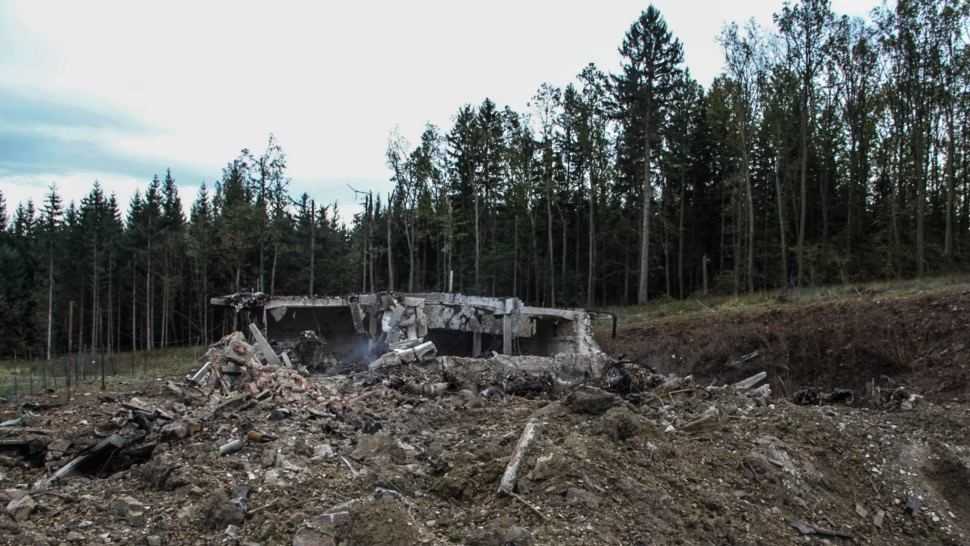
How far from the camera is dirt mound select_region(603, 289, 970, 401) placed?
37.4ft

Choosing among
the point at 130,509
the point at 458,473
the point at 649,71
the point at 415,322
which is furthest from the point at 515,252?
the point at 130,509

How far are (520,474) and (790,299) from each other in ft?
49.0

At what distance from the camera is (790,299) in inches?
677

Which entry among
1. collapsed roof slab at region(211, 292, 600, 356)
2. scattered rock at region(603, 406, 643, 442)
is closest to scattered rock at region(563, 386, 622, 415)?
scattered rock at region(603, 406, 643, 442)

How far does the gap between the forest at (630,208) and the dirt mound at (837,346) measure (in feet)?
28.9

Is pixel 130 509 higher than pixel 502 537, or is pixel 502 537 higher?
pixel 502 537

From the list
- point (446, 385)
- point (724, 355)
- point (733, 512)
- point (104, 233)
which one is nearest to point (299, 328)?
point (446, 385)

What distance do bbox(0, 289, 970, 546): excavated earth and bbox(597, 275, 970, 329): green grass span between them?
Answer: 6.86 m

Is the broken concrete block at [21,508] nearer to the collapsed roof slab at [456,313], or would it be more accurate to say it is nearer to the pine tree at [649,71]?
the collapsed roof slab at [456,313]

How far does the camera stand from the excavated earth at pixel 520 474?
14.5 feet

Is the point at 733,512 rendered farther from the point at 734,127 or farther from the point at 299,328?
the point at 734,127

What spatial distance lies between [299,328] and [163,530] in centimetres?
1533

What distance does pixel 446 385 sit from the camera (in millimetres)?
10539

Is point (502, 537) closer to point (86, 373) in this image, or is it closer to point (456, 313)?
Result: point (456, 313)
